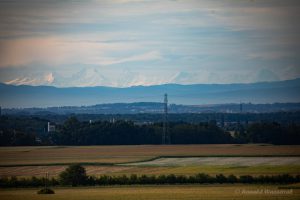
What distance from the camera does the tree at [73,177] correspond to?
5180 cm

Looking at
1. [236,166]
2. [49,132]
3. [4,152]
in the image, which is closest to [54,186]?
[236,166]

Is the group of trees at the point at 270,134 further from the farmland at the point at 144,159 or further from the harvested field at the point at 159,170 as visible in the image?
the harvested field at the point at 159,170

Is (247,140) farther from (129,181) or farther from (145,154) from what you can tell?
(129,181)

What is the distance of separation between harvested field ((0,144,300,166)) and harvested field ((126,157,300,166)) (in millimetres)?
3001

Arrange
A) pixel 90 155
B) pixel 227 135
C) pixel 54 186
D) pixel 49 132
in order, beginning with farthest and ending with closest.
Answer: pixel 49 132 < pixel 227 135 < pixel 90 155 < pixel 54 186

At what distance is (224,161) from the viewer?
221ft

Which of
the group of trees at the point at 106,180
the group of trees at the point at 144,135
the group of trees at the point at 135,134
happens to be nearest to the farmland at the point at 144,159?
the group of trees at the point at 106,180

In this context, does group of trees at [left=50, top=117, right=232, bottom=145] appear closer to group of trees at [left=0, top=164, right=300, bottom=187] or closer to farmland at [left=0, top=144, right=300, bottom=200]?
farmland at [left=0, top=144, right=300, bottom=200]

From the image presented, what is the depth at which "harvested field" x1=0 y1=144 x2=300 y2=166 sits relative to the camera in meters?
70.8

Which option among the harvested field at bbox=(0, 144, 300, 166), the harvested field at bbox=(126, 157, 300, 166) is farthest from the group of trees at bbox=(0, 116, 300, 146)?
the harvested field at bbox=(126, 157, 300, 166)

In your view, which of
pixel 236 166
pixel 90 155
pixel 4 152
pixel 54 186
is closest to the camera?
pixel 54 186

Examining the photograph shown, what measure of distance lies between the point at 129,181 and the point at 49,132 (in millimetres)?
58093

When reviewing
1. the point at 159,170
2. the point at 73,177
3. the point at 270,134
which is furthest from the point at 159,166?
the point at 270,134

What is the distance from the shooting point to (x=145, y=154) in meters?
77.6
